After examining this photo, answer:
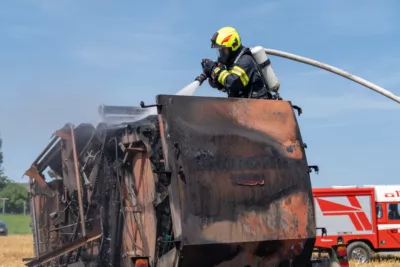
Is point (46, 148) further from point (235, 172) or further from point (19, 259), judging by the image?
point (19, 259)

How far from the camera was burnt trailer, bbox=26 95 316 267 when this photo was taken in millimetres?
5555

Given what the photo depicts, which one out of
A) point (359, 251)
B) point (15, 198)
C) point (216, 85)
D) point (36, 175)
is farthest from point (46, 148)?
point (15, 198)

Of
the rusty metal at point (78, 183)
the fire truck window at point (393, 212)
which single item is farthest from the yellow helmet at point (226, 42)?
the fire truck window at point (393, 212)

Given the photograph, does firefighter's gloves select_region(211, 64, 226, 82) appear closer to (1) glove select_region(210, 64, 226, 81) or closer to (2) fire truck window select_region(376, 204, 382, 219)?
(1) glove select_region(210, 64, 226, 81)

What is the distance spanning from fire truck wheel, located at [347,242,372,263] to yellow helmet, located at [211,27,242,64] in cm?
1669

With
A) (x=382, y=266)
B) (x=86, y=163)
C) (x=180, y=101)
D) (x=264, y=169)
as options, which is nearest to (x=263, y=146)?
(x=264, y=169)

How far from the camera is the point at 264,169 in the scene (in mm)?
5934

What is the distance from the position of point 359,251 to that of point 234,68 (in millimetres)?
17329

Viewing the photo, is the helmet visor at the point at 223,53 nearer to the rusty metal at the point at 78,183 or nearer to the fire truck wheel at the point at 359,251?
the rusty metal at the point at 78,183

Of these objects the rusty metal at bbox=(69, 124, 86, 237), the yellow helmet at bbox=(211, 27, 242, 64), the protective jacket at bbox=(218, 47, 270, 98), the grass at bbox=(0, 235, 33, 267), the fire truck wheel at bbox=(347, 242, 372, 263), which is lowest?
the fire truck wheel at bbox=(347, 242, 372, 263)

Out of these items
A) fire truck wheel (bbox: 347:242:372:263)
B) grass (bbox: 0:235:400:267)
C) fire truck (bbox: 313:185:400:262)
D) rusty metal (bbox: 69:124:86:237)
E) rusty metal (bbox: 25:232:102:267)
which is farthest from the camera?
fire truck (bbox: 313:185:400:262)

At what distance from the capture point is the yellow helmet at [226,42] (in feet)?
22.1

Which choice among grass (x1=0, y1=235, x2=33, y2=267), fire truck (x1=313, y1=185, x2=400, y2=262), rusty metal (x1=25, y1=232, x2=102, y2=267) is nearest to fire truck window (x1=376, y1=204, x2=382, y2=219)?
fire truck (x1=313, y1=185, x2=400, y2=262)

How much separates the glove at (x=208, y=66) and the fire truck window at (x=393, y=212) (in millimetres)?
17821
